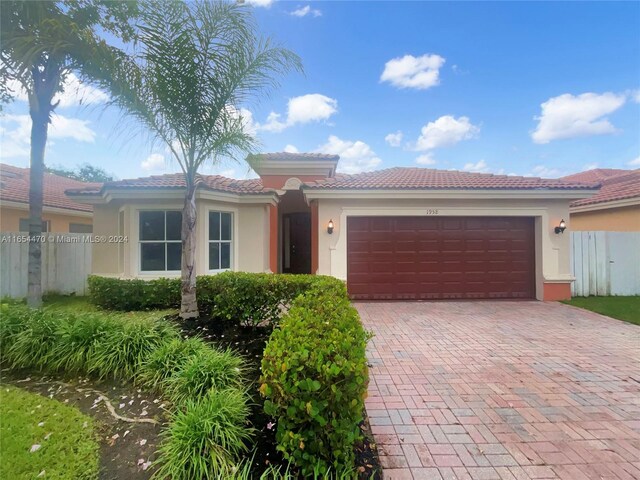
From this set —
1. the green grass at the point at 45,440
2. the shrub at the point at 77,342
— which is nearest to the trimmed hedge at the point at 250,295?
the shrub at the point at 77,342

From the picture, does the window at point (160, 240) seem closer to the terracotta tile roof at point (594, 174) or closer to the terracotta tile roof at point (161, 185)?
the terracotta tile roof at point (161, 185)

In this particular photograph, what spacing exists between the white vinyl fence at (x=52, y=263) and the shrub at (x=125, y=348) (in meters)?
7.18

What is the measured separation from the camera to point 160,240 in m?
8.60

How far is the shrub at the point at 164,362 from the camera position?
334cm

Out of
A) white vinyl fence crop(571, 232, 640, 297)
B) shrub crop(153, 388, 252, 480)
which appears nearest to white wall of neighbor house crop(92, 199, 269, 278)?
shrub crop(153, 388, 252, 480)

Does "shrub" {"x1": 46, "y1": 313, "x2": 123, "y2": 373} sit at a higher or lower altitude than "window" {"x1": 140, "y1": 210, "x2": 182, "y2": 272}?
lower

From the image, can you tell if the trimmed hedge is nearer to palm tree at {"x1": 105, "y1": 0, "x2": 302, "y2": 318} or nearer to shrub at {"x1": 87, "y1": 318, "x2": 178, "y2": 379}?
palm tree at {"x1": 105, "y1": 0, "x2": 302, "y2": 318}

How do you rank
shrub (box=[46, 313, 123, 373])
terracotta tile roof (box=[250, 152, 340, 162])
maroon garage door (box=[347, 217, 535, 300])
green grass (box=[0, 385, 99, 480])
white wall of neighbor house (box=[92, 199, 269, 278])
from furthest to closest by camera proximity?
1. terracotta tile roof (box=[250, 152, 340, 162])
2. maroon garage door (box=[347, 217, 535, 300])
3. white wall of neighbor house (box=[92, 199, 269, 278])
4. shrub (box=[46, 313, 123, 373])
5. green grass (box=[0, 385, 99, 480])

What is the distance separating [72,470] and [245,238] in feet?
25.0

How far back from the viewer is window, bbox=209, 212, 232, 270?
29.4 ft

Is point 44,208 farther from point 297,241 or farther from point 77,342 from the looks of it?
point 77,342

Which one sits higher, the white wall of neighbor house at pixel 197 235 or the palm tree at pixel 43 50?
the palm tree at pixel 43 50

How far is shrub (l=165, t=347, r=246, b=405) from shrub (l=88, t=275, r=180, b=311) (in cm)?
480

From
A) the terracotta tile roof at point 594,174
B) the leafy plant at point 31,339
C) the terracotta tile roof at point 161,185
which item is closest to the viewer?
the leafy plant at point 31,339
